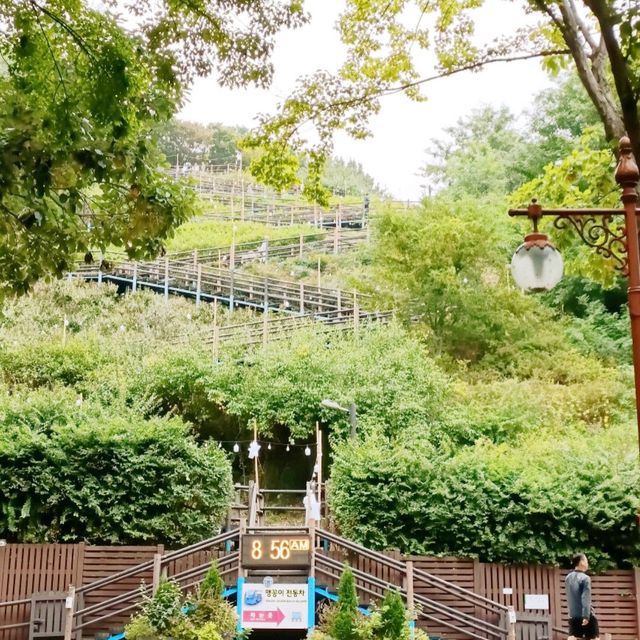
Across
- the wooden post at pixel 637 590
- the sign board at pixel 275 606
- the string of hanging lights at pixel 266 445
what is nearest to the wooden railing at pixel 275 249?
the string of hanging lights at pixel 266 445

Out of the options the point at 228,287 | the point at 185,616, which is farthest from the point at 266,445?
the point at 228,287

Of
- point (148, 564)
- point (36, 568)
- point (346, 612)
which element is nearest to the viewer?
point (346, 612)

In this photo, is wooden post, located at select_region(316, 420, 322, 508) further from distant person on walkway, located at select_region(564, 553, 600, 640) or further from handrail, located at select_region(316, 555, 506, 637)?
distant person on walkway, located at select_region(564, 553, 600, 640)

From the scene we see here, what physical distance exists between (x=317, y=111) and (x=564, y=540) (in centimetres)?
1121

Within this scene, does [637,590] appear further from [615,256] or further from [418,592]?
[615,256]

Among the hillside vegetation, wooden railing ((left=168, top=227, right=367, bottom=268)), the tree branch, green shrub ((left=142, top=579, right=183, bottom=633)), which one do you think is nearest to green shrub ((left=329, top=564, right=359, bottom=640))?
green shrub ((left=142, top=579, right=183, bottom=633))

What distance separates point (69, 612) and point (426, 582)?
7.17m

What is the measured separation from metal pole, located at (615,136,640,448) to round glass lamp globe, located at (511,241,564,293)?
0.62 m

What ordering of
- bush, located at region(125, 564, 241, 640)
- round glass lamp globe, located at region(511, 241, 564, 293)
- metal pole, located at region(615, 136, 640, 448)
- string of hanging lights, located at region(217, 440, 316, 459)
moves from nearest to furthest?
1. metal pole, located at region(615, 136, 640, 448)
2. round glass lamp globe, located at region(511, 241, 564, 293)
3. bush, located at region(125, 564, 241, 640)
4. string of hanging lights, located at region(217, 440, 316, 459)

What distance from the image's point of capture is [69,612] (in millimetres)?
16781

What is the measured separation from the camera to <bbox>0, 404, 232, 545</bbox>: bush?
18797 mm

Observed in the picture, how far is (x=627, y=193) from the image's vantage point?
6492 millimetres

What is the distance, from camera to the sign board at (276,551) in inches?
679

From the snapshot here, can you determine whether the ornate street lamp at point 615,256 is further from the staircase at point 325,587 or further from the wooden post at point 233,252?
the wooden post at point 233,252
